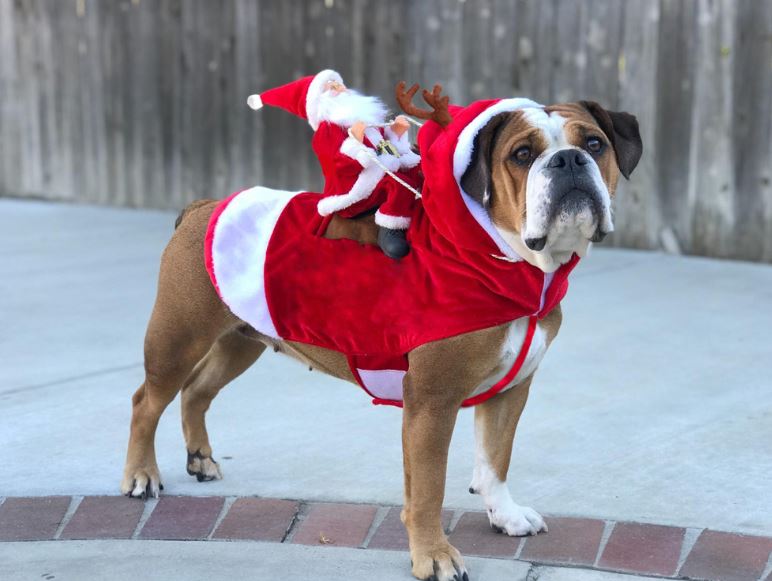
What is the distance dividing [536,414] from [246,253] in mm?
1551

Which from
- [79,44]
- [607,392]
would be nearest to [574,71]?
[607,392]

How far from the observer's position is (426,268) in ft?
9.96

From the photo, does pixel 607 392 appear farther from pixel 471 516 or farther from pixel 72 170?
pixel 72 170

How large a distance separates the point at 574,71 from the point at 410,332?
5044 millimetres

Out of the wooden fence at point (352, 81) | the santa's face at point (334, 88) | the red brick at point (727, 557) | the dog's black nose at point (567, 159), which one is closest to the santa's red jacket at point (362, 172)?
the santa's face at point (334, 88)

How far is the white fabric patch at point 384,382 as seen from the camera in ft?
10.3

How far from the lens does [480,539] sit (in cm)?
325

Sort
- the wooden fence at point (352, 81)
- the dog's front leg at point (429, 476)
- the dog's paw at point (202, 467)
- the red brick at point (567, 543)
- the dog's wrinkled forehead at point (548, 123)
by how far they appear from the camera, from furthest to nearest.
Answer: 1. the wooden fence at point (352, 81)
2. the dog's paw at point (202, 467)
3. the red brick at point (567, 543)
4. the dog's front leg at point (429, 476)
5. the dog's wrinkled forehead at point (548, 123)

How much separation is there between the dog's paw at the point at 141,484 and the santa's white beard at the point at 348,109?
1.24 meters

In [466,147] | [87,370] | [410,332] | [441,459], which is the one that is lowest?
[87,370]

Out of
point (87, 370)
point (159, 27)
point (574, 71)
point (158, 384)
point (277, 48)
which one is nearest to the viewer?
point (158, 384)

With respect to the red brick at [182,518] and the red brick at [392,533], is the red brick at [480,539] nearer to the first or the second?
the red brick at [392,533]

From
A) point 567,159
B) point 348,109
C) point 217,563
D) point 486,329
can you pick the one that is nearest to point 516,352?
point 486,329

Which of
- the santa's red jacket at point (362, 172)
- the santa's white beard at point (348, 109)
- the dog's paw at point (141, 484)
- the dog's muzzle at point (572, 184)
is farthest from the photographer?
the dog's paw at point (141, 484)
